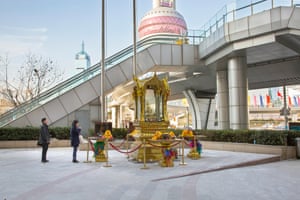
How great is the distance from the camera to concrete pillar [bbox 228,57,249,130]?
69.0 ft

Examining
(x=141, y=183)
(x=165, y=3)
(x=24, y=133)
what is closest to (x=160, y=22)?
(x=165, y=3)

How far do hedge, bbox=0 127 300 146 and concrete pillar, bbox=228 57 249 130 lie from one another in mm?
3278

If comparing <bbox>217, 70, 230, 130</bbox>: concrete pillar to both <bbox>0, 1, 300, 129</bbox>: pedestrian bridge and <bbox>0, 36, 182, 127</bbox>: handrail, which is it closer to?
<bbox>0, 1, 300, 129</bbox>: pedestrian bridge

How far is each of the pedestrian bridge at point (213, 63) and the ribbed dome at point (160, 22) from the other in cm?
3738

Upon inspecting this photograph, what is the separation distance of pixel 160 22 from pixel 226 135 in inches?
1962

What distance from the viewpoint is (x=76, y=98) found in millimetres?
22469

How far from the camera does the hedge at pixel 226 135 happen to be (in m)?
14.3

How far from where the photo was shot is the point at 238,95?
21.0m

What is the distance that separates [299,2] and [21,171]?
50.6 ft

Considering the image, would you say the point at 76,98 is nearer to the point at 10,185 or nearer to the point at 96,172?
the point at 96,172

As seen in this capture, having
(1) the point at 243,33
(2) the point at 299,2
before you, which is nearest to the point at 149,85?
(1) the point at 243,33

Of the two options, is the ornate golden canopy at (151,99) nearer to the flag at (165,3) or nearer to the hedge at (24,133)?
the hedge at (24,133)

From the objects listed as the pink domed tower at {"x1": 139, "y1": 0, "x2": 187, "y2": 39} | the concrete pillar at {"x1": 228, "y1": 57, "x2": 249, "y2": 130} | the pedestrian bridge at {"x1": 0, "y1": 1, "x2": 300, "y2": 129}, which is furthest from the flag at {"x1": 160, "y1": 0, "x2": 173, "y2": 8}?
the concrete pillar at {"x1": 228, "y1": 57, "x2": 249, "y2": 130}

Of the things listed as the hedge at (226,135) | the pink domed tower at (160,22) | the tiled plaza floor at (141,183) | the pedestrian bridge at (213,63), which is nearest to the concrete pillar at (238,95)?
the pedestrian bridge at (213,63)
